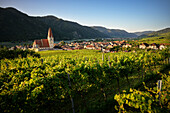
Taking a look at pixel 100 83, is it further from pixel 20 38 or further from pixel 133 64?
pixel 20 38

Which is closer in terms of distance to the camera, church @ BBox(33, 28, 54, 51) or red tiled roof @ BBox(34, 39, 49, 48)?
church @ BBox(33, 28, 54, 51)

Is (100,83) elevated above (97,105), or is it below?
above

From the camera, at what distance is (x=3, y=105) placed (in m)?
3.86

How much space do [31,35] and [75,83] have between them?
563 feet

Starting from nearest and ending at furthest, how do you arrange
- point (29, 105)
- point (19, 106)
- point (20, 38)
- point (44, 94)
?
point (19, 106)
point (29, 105)
point (44, 94)
point (20, 38)

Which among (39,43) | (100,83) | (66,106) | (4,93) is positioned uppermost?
(39,43)

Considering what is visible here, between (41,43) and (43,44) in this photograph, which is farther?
(43,44)

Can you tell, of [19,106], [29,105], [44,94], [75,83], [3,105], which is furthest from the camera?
[75,83]

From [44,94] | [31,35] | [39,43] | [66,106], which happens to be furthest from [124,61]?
[31,35]

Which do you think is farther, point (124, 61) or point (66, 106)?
point (124, 61)

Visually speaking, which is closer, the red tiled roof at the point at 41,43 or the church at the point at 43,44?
the church at the point at 43,44

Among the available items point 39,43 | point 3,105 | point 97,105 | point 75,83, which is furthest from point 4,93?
point 39,43

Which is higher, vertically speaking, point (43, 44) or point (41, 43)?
point (41, 43)

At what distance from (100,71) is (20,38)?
154 metres
